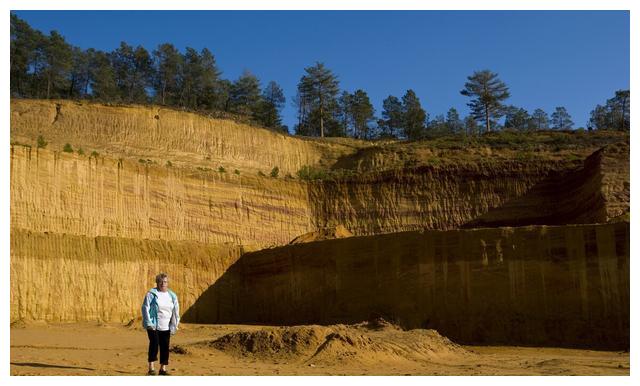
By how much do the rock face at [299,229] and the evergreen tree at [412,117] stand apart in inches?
825

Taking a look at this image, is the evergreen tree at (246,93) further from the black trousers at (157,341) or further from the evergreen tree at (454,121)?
the black trousers at (157,341)

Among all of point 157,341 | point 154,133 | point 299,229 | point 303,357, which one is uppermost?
point 154,133

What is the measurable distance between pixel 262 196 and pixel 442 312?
16974 millimetres

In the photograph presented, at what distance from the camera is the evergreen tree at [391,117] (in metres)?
72.4

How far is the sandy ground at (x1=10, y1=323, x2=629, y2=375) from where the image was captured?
12805mm

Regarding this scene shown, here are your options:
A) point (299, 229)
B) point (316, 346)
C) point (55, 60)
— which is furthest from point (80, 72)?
point (316, 346)

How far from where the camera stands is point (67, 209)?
2895cm

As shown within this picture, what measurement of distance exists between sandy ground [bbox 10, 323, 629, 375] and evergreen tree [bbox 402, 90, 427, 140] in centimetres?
5197

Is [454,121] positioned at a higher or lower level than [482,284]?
higher

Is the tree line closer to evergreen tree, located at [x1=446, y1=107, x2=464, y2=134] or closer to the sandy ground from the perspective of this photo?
evergreen tree, located at [x1=446, y1=107, x2=464, y2=134]

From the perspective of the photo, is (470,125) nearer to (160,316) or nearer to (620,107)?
(620,107)

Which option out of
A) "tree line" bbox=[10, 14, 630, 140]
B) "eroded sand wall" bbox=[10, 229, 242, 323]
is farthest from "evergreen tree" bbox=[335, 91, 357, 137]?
"eroded sand wall" bbox=[10, 229, 242, 323]

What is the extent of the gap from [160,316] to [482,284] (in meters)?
13.8

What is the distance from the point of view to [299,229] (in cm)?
3931
